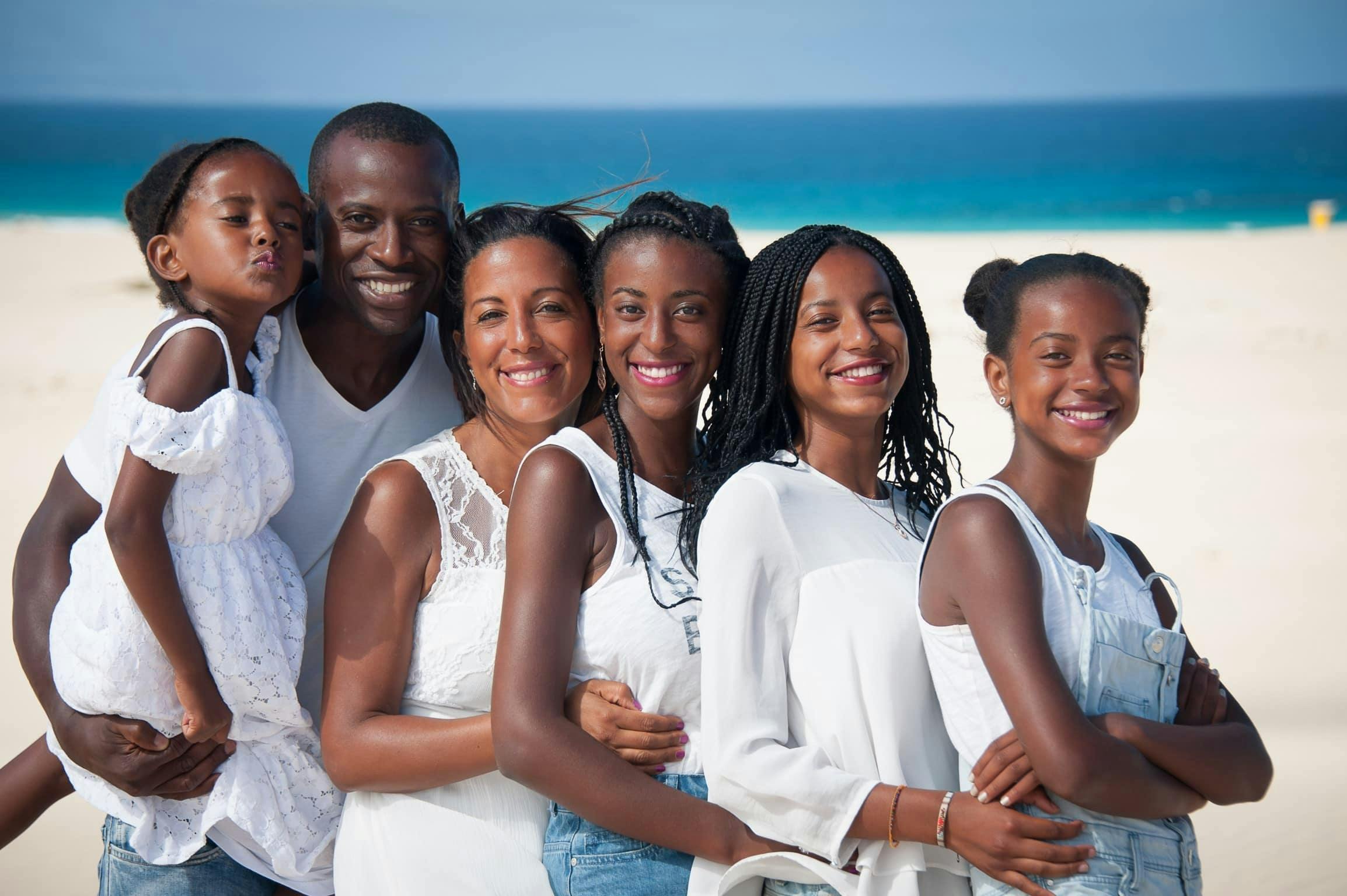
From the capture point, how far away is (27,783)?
3.09 m

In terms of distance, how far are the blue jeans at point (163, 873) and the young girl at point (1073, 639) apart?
158cm

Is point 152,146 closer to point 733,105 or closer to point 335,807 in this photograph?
point 335,807

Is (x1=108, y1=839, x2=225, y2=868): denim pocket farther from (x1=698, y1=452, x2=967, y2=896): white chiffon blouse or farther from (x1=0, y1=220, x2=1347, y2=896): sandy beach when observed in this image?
(x1=0, y1=220, x2=1347, y2=896): sandy beach

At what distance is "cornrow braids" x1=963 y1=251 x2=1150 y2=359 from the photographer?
259 centimetres

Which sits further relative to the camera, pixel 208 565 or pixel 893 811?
pixel 208 565

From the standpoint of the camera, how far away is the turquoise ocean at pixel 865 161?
33.7 metres

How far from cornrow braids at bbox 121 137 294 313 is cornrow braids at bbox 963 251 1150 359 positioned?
1662mm

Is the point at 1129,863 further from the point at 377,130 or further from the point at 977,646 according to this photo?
the point at 377,130

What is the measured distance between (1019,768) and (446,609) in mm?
1201

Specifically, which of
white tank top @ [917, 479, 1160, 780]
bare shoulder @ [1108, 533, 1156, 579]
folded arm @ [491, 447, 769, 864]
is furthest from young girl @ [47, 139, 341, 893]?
bare shoulder @ [1108, 533, 1156, 579]

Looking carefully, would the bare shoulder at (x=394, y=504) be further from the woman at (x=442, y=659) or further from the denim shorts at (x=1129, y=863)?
the denim shorts at (x=1129, y=863)

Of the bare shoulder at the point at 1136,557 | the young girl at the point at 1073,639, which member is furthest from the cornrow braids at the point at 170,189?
the bare shoulder at the point at 1136,557

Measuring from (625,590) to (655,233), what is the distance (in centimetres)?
80

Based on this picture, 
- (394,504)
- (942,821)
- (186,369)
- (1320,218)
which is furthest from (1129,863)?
(1320,218)
